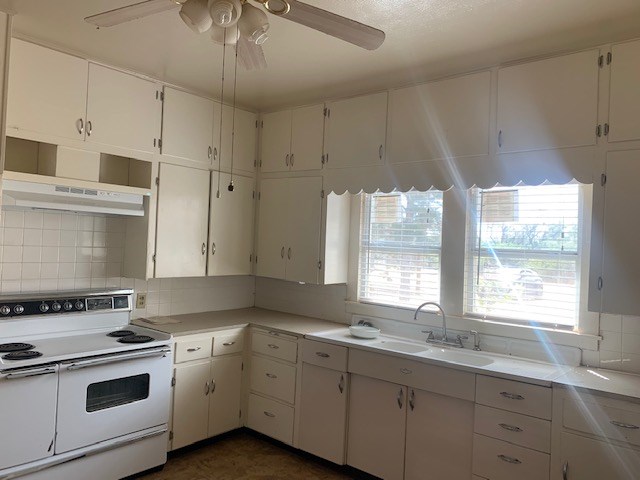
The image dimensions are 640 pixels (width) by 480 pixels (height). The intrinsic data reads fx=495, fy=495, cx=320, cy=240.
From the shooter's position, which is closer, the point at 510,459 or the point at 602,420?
→ the point at 602,420

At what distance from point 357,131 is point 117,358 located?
218 cm

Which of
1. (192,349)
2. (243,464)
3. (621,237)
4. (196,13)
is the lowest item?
(243,464)

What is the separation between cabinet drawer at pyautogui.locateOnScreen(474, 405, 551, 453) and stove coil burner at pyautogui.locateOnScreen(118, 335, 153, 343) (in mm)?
2045

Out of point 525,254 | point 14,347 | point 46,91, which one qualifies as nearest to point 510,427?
point 525,254

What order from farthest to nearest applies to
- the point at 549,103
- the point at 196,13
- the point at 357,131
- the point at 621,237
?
the point at 357,131 < the point at 549,103 < the point at 621,237 < the point at 196,13

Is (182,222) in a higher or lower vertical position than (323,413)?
higher

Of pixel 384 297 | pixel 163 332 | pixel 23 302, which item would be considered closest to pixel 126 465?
pixel 163 332

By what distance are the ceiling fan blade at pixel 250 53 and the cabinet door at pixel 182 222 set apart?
5.36 feet

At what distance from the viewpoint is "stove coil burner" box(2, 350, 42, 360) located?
260 cm

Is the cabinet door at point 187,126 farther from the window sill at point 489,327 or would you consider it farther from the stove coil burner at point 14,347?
the window sill at point 489,327

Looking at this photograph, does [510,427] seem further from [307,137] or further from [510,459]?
[307,137]

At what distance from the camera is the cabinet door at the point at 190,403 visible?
335 cm

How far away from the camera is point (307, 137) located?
3891 mm

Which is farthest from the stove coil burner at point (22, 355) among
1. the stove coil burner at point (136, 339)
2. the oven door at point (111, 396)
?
the stove coil burner at point (136, 339)
